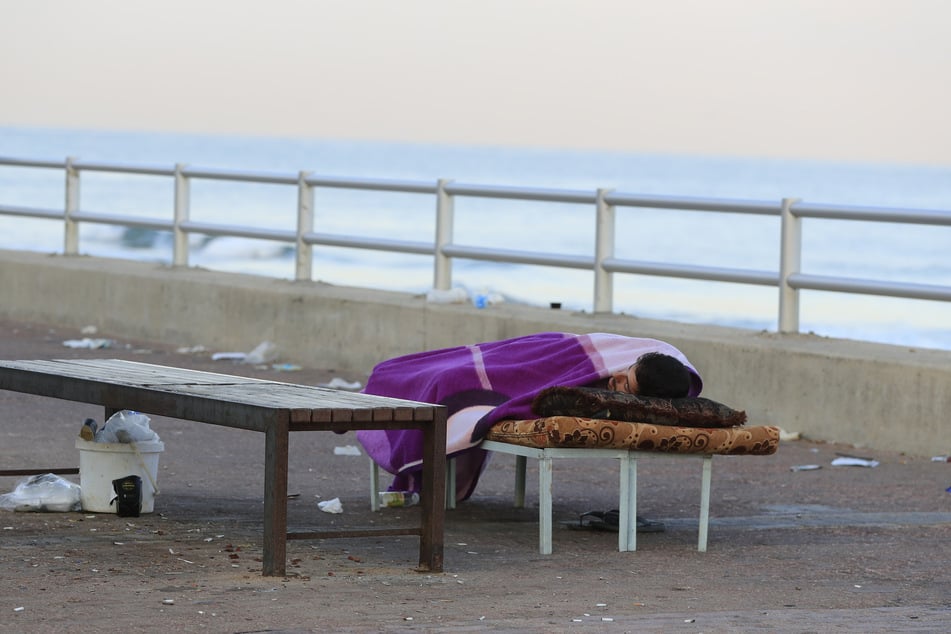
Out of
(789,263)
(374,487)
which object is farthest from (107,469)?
(789,263)

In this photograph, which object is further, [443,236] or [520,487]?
[443,236]

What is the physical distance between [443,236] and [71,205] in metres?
4.77

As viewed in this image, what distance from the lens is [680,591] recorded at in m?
5.56

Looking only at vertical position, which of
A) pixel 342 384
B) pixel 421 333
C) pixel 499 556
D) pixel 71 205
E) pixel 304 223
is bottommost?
pixel 499 556

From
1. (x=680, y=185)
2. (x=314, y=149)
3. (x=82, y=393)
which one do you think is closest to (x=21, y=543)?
(x=82, y=393)

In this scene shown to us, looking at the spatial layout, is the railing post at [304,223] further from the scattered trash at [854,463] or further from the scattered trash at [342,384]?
the scattered trash at [854,463]

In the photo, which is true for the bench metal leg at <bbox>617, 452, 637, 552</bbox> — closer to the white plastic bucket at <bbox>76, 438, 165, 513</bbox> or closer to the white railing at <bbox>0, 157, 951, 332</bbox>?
the white plastic bucket at <bbox>76, 438, 165, 513</bbox>

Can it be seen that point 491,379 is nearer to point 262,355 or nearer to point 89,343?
point 262,355

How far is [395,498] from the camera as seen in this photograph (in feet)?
24.0

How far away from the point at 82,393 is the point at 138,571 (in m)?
0.94

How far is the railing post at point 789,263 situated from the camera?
1000 cm

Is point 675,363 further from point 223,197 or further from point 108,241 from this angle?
point 223,197

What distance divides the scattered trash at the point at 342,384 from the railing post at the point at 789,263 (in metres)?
3.00

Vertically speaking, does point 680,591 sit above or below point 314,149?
below
